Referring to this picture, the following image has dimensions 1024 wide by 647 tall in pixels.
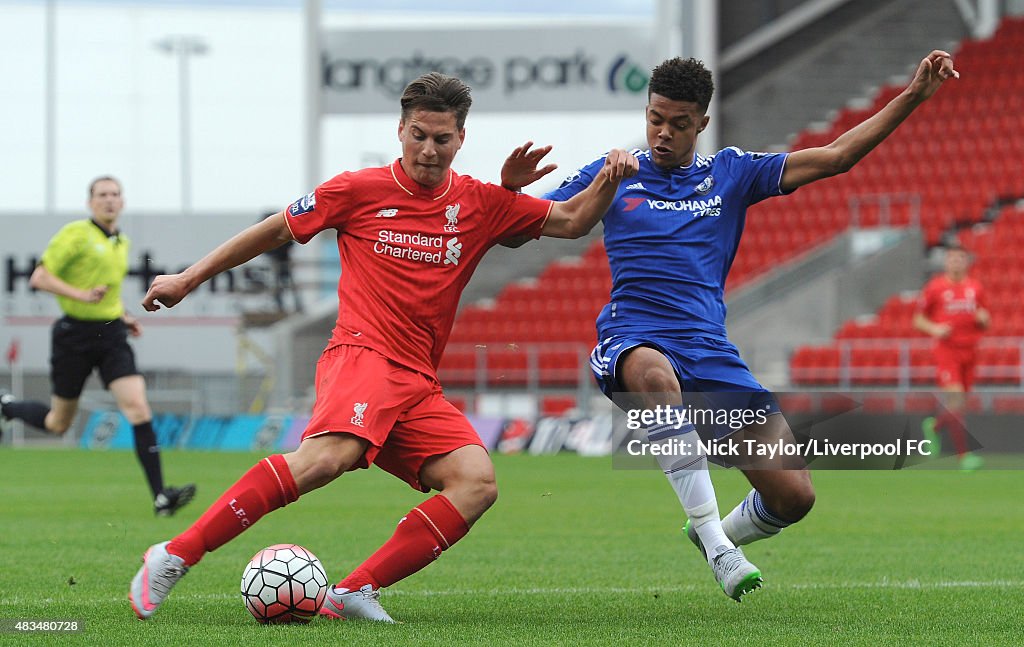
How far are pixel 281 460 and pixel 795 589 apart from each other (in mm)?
2363

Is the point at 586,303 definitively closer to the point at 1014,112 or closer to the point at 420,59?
the point at 420,59

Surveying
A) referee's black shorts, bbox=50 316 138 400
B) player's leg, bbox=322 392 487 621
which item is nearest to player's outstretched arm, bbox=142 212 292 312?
player's leg, bbox=322 392 487 621

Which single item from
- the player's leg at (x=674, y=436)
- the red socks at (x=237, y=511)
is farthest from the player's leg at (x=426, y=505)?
the player's leg at (x=674, y=436)

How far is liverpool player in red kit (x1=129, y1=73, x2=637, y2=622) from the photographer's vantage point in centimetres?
500

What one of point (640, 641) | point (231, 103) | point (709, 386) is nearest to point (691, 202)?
point (709, 386)

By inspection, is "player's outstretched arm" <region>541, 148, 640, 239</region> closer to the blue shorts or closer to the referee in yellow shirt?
the blue shorts

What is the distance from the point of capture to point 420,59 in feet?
78.9

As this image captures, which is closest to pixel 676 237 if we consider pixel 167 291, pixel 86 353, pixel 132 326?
pixel 167 291

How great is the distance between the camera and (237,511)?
195 inches

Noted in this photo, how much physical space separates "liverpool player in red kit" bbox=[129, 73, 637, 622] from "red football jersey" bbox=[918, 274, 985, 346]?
35.6 ft

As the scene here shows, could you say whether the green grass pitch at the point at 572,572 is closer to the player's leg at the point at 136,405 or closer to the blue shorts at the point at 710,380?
the player's leg at the point at 136,405

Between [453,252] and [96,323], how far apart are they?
218 inches

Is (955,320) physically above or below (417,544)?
above

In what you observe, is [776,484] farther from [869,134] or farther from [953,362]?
[953,362]
